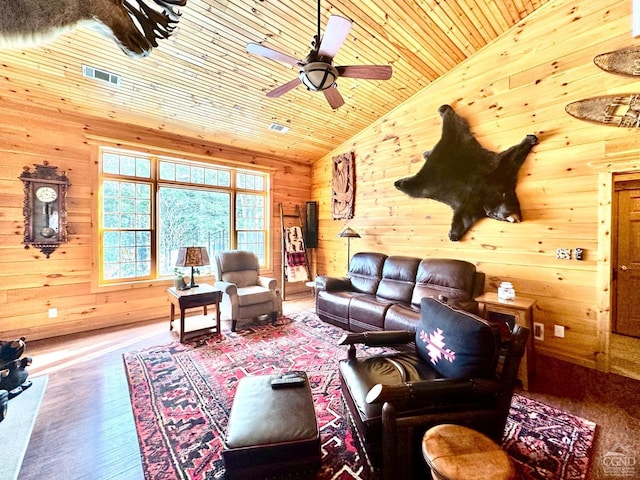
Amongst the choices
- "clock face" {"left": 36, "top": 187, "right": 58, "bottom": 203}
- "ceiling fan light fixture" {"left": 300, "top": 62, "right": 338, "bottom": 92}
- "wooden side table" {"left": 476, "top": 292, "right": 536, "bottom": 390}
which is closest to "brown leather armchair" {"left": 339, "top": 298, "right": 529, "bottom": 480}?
"wooden side table" {"left": 476, "top": 292, "right": 536, "bottom": 390}

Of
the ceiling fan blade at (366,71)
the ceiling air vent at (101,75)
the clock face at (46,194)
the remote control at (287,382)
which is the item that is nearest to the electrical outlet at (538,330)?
the remote control at (287,382)

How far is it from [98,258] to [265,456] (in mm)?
3871

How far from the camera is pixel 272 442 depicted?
1.34m

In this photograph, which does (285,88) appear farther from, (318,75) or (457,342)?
(457,342)

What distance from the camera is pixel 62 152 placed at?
3.57 m

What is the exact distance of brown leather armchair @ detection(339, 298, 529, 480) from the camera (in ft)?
4.04

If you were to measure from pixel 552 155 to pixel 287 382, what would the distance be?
11.6 feet

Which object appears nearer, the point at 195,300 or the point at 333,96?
the point at 333,96

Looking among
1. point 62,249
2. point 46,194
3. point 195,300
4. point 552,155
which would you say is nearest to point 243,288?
point 195,300

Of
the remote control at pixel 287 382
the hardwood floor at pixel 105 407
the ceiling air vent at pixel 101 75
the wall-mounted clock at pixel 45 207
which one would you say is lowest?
the hardwood floor at pixel 105 407

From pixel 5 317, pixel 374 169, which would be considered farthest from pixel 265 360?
pixel 374 169

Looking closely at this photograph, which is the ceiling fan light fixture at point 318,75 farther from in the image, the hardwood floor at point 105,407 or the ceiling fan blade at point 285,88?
the hardwood floor at point 105,407

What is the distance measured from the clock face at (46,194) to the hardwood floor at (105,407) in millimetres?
1774

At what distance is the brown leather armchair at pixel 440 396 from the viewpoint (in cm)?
123
